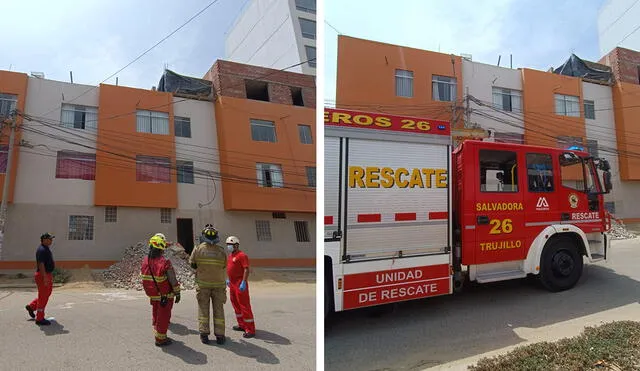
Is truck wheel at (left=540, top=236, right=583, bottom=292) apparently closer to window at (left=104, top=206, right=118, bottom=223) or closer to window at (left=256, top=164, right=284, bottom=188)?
window at (left=256, top=164, right=284, bottom=188)

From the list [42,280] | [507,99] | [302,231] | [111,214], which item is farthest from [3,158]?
[507,99]

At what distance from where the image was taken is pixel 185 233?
11500 mm

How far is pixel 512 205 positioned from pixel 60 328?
459 cm

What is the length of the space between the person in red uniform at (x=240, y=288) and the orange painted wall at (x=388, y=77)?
6652 mm

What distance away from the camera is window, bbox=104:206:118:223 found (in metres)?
11.3

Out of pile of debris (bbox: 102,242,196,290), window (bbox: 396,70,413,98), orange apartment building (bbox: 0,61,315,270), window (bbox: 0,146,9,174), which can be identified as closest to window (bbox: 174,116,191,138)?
orange apartment building (bbox: 0,61,315,270)

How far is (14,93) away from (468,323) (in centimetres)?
1095

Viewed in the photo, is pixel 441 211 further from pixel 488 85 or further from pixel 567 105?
pixel 567 105

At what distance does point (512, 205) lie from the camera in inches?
176

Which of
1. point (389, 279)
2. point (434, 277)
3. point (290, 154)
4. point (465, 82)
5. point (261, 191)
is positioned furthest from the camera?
point (465, 82)

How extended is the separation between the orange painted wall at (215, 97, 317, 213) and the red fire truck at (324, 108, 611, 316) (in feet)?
12.8

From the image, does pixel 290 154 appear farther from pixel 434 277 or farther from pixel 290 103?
pixel 434 277

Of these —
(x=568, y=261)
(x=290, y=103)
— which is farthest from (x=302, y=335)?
(x=290, y=103)

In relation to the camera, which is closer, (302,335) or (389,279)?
(389,279)
